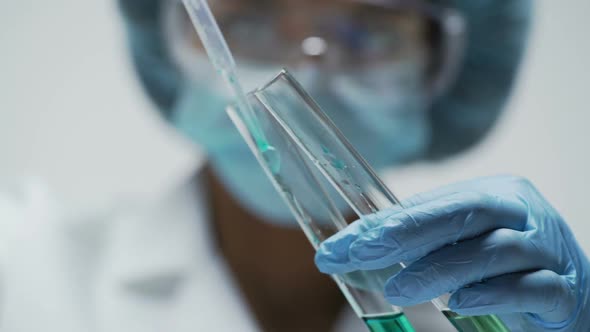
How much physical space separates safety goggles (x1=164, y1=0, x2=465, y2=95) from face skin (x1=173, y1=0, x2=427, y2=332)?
0.01 metres

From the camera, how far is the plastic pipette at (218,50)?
0.70 m

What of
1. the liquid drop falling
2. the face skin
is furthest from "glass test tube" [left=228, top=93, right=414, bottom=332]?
the face skin

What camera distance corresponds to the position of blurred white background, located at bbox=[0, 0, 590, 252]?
1.72m

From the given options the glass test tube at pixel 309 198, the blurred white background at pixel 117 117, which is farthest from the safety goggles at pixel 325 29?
the glass test tube at pixel 309 198

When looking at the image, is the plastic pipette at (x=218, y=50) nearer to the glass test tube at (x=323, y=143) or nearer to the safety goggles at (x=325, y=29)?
the glass test tube at (x=323, y=143)

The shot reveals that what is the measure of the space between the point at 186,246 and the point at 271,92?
34.2 inches

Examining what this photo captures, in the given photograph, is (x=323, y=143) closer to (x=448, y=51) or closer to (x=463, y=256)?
(x=463, y=256)

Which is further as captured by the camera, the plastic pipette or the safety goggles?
the safety goggles

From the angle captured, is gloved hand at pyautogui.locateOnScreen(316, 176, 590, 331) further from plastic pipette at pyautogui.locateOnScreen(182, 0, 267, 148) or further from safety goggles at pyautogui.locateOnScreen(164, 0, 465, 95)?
safety goggles at pyautogui.locateOnScreen(164, 0, 465, 95)

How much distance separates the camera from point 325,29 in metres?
1.39

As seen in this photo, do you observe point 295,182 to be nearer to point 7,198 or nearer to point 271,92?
point 271,92

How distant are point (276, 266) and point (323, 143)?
966 millimetres

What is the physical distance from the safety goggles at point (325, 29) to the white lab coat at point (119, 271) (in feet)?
1.20

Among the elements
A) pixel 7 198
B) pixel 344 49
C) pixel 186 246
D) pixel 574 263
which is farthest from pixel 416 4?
pixel 7 198
